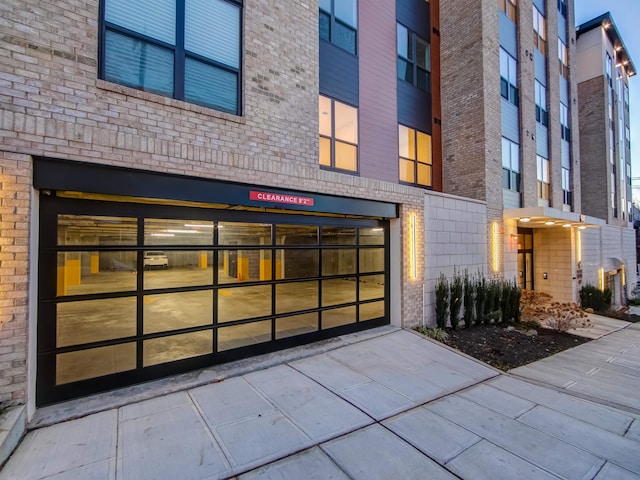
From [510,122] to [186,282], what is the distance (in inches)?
550

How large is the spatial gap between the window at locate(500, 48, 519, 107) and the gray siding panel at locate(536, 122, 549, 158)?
106 inches

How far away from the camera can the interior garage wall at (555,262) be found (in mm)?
15048

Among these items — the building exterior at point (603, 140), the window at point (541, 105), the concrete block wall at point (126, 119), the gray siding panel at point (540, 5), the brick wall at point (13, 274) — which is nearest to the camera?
the brick wall at point (13, 274)

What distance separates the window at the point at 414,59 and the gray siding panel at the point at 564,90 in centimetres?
1070

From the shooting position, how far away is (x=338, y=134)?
927 cm

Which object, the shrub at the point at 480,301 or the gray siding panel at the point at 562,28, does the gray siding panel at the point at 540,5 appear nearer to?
the gray siding panel at the point at 562,28

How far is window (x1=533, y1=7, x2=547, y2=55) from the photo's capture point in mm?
15422

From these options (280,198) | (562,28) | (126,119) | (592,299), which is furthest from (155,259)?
(562,28)

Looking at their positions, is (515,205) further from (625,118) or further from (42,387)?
(625,118)

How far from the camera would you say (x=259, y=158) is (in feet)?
19.7

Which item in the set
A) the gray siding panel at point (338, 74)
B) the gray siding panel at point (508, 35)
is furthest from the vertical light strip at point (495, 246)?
the gray siding panel at point (508, 35)

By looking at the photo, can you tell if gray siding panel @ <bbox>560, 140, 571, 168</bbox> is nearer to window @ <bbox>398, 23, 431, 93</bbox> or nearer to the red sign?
window @ <bbox>398, 23, 431, 93</bbox>

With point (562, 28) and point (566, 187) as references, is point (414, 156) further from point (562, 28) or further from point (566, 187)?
point (562, 28)

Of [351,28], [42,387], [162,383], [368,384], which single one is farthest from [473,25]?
[42,387]
